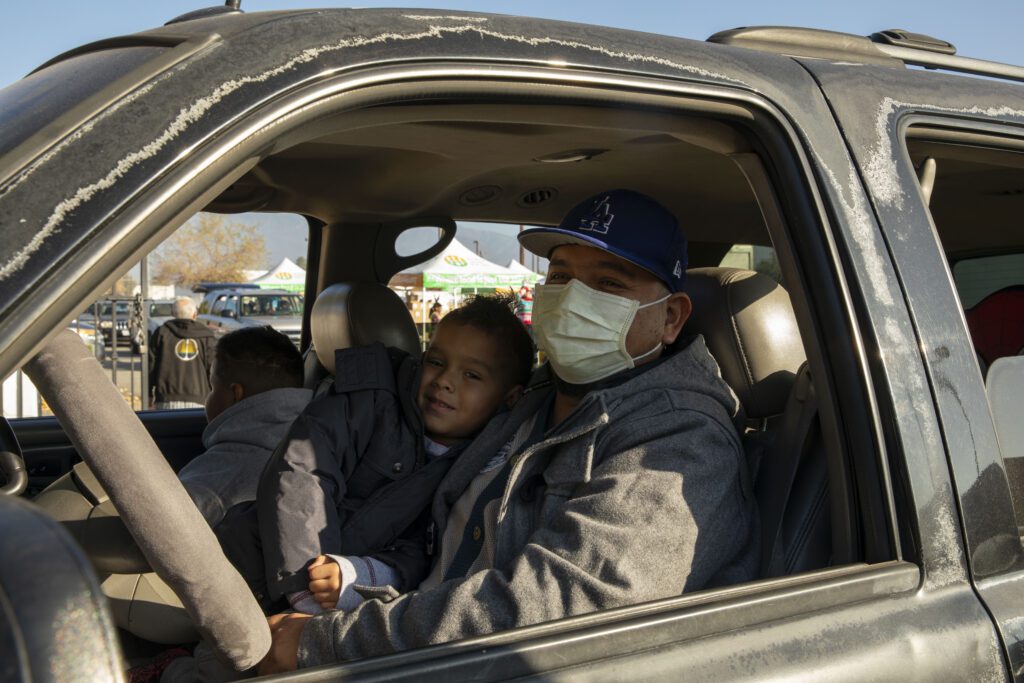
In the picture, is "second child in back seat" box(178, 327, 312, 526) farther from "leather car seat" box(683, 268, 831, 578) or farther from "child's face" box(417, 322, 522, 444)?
"leather car seat" box(683, 268, 831, 578)

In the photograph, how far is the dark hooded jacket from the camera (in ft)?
27.5

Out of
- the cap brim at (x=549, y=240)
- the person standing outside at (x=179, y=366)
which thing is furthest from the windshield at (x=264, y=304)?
the cap brim at (x=549, y=240)

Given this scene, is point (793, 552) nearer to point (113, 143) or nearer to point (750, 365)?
point (750, 365)

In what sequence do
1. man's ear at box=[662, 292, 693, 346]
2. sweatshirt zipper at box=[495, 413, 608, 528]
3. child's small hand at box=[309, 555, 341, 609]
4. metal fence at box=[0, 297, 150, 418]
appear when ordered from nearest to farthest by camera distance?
sweatshirt zipper at box=[495, 413, 608, 528], child's small hand at box=[309, 555, 341, 609], man's ear at box=[662, 292, 693, 346], metal fence at box=[0, 297, 150, 418]

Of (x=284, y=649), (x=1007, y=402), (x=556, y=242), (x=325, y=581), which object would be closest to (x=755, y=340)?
(x=556, y=242)

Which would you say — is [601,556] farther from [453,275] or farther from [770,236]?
[453,275]

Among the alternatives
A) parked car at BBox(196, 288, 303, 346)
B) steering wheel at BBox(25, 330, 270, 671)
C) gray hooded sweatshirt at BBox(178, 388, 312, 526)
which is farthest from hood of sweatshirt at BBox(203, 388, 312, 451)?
parked car at BBox(196, 288, 303, 346)

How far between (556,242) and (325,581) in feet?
3.00

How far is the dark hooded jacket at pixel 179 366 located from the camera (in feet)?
27.5

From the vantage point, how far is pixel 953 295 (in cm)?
145

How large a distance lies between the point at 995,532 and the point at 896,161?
0.56 metres

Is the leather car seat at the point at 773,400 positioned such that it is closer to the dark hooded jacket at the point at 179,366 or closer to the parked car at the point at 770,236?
the parked car at the point at 770,236

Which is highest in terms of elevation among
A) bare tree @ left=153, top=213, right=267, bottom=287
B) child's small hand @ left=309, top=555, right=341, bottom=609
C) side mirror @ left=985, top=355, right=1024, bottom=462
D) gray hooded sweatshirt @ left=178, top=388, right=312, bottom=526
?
side mirror @ left=985, top=355, right=1024, bottom=462

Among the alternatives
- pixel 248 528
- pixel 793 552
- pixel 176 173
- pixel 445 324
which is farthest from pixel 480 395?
pixel 176 173
